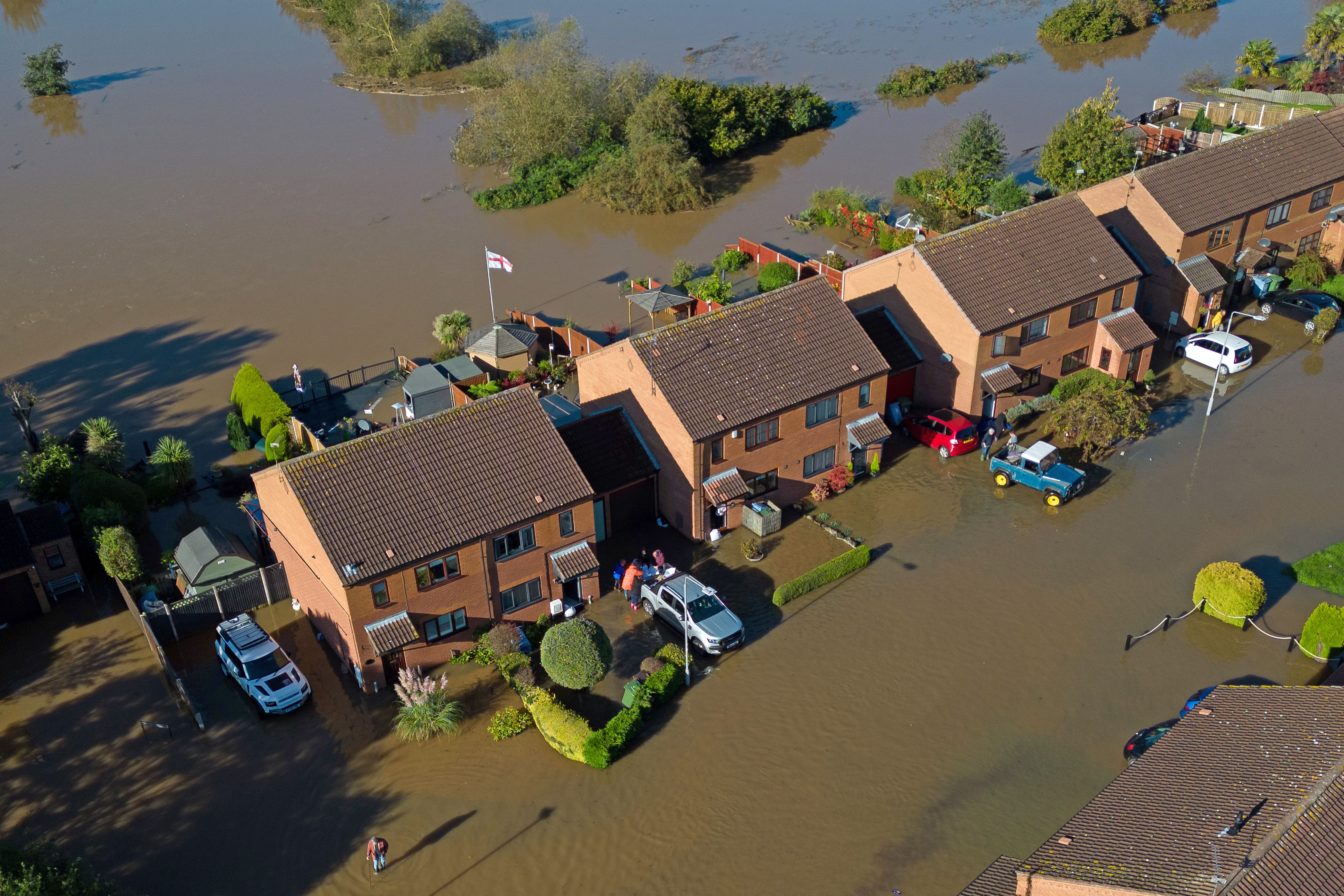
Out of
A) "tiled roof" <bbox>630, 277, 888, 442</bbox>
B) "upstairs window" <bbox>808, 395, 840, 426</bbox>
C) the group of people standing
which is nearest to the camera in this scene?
the group of people standing

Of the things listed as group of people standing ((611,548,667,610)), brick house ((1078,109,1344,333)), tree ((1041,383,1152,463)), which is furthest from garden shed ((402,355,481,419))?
brick house ((1078,109,1344,333))

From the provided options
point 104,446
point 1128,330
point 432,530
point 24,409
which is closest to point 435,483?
point 432,530

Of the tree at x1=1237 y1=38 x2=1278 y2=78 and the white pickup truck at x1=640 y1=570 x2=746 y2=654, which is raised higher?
the tree at x1=1237 y1=38 x2=1278 y2=78

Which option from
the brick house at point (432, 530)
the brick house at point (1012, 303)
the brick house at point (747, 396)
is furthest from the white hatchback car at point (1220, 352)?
the brick house at point (432, 530)

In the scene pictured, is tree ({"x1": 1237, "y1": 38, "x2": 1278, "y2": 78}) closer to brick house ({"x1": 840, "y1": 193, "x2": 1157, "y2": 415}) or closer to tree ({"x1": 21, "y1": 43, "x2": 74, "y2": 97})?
brick house ({"x1": 840, "y1": 193, "x2": 1157, "y2": 415})

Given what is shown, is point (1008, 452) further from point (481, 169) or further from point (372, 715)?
point (481, 169)

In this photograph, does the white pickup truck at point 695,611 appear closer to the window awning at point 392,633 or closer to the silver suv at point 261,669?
the window awning at point 392,633

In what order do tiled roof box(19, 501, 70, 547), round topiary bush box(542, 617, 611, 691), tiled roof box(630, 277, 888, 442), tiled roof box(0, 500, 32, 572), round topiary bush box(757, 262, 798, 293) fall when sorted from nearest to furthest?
round topiary bush box(542, 617, 611, 691) < tiled roof box(0, 500, 32, 572) < tiled roof box(19, 501, 70, 547) < tiled roof box(630, 277, 888, 442) < round topiary bush box(757, 262, 798, 293)
